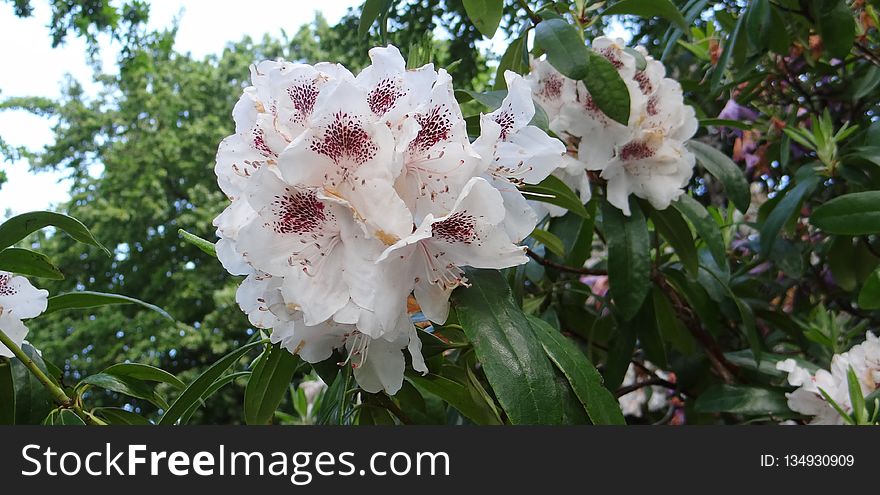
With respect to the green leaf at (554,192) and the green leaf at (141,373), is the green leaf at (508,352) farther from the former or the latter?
the green leaf at (141,373)

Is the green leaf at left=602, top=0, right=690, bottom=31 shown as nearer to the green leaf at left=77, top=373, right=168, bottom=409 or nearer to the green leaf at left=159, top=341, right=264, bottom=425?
the green leaf at left=159, top=341, right=264, bottom=425

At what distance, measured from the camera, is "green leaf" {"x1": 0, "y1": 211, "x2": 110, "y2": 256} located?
73 centimetres

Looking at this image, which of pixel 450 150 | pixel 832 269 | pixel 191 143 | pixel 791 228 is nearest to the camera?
pixel 450 150

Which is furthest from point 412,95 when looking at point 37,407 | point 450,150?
point 37,407

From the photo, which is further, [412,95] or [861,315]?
[861,315]

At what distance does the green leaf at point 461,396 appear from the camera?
2.59ft

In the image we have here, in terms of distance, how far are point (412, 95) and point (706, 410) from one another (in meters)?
0.83

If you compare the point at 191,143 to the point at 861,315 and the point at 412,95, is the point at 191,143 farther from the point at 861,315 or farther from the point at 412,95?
the point at 412,95

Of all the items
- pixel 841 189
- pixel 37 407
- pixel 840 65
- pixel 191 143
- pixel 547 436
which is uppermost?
pixel 191 143

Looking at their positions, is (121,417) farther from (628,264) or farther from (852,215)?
(852,215)

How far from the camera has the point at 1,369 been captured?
81cm

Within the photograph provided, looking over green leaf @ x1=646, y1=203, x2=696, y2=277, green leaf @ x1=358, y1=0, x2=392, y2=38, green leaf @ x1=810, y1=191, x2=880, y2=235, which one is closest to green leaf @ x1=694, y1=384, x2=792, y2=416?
green leaf @ x1=646, y1=203, x2=696, y2=277

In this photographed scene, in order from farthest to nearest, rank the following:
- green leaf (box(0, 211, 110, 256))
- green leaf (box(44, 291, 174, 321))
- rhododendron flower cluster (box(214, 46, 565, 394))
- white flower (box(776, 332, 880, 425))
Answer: white flower (box(776, 332, 880, 425)), green leaf (box(44, 291, 174, 321)), green leaf (box(0, 211, 110, 256)), rhododendron flower cluster (box(214, 46, 565, 394))

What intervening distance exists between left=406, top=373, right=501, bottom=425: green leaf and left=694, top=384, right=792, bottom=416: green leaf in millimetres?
570
